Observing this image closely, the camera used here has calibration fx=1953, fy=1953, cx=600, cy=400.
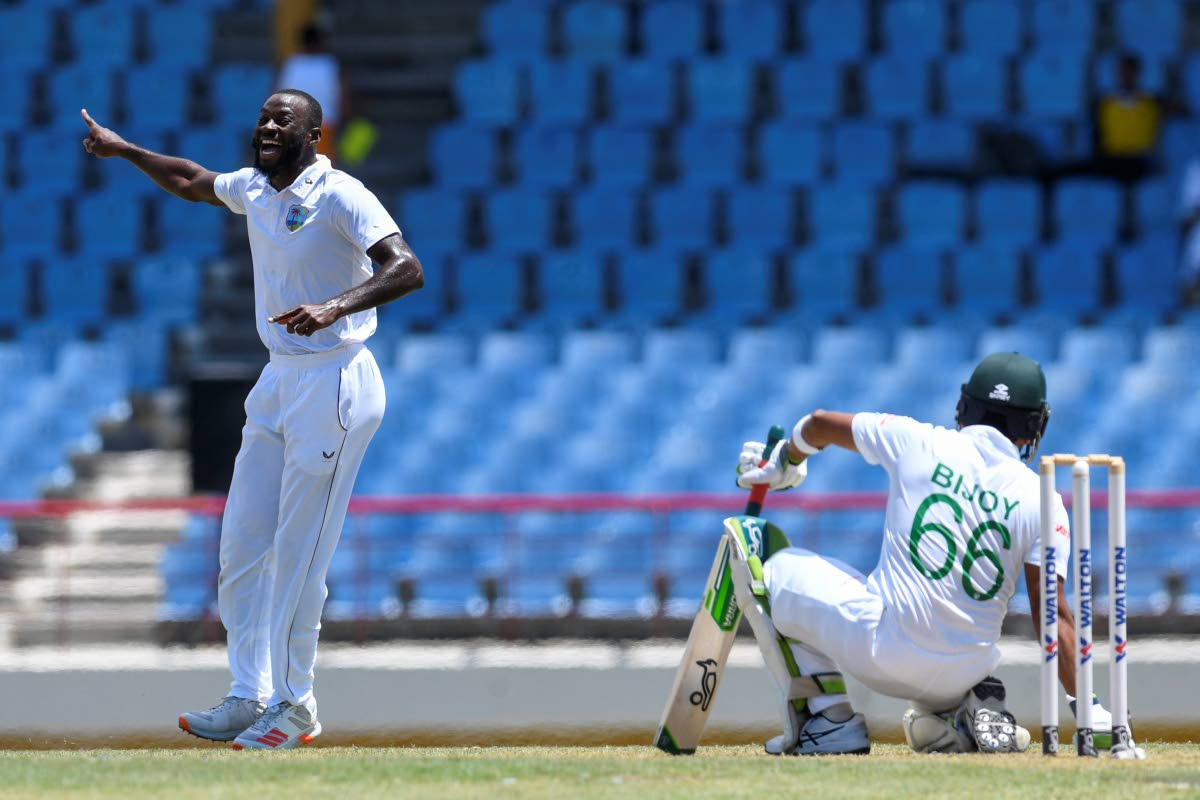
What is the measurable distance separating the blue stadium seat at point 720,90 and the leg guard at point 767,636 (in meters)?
8.60

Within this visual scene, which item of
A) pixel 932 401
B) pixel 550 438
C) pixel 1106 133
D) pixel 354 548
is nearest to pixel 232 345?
pixel 550 438

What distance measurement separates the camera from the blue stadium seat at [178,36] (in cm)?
1546

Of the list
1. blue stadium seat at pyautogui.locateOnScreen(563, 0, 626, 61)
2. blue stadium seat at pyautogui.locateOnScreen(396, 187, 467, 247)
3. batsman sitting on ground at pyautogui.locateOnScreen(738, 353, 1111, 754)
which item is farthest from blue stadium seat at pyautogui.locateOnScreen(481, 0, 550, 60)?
batsman sitting on ground at pyautogui.locateOnScreen(738, 353, 1111, 754)

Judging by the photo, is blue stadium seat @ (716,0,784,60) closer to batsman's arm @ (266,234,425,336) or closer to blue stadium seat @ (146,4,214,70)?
blue stadium seat @ (146,4,214,70)

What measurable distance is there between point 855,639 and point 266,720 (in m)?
1.88

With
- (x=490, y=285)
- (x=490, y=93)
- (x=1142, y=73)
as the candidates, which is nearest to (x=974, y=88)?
(x=1142, y=73)

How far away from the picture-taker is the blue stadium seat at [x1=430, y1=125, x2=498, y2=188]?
1429 centimetres

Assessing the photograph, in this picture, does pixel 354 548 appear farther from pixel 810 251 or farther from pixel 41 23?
pixel 41 23

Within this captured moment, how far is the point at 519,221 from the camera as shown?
13.8 metres

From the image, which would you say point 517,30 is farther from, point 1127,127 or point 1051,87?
point 1127,127

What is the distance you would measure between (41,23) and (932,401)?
8154 mm

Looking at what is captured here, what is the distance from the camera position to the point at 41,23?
51.4 feet

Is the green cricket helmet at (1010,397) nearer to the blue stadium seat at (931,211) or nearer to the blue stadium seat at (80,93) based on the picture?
the blue stadium seat at (931,211)

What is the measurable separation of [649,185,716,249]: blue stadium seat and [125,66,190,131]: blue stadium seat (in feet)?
12.6
